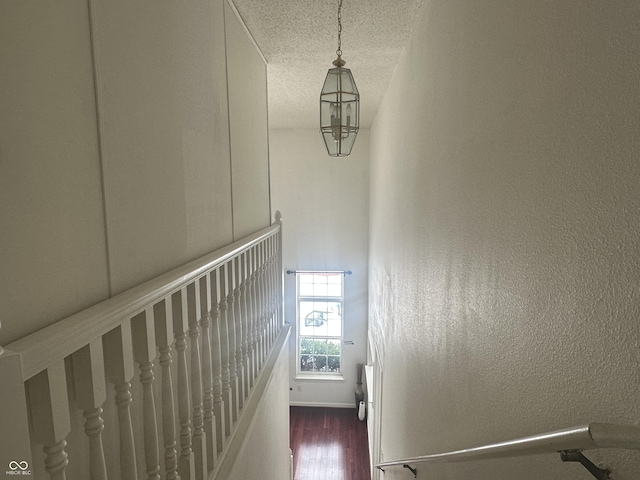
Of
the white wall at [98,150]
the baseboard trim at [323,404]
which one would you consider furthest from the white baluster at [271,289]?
the baseboard trim at [323,404]

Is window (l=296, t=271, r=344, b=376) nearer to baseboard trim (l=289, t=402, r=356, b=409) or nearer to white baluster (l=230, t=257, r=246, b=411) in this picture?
baseboard trim (l=289, t=402, r=356, b=409)

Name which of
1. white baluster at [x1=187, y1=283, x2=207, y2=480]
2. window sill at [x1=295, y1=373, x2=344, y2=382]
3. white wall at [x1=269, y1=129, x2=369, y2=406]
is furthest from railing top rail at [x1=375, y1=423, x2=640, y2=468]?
window sill at [x1=295, y1=373, x2=344, y2=382]

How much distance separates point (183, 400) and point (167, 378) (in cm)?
21

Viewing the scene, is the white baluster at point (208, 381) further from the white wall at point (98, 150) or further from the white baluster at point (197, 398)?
the white wall at point (98, 150)

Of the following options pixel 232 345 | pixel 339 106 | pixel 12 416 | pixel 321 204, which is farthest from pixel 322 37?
pixel 321 204

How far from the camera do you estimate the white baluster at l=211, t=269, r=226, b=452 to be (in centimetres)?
174

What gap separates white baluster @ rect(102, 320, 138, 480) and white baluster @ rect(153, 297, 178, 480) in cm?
22

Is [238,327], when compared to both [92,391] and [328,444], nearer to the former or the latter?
[92,391]

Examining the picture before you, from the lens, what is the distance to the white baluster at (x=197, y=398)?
1.54m

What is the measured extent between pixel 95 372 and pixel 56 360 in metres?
0.16

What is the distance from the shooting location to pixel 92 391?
2.99ft

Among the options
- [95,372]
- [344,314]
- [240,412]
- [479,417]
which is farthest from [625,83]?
[344,314]

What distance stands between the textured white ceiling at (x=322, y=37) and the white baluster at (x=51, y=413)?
2.06m

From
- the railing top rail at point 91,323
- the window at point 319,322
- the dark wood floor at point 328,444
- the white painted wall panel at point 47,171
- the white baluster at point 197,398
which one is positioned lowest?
the dark wood floor at point 328,444
